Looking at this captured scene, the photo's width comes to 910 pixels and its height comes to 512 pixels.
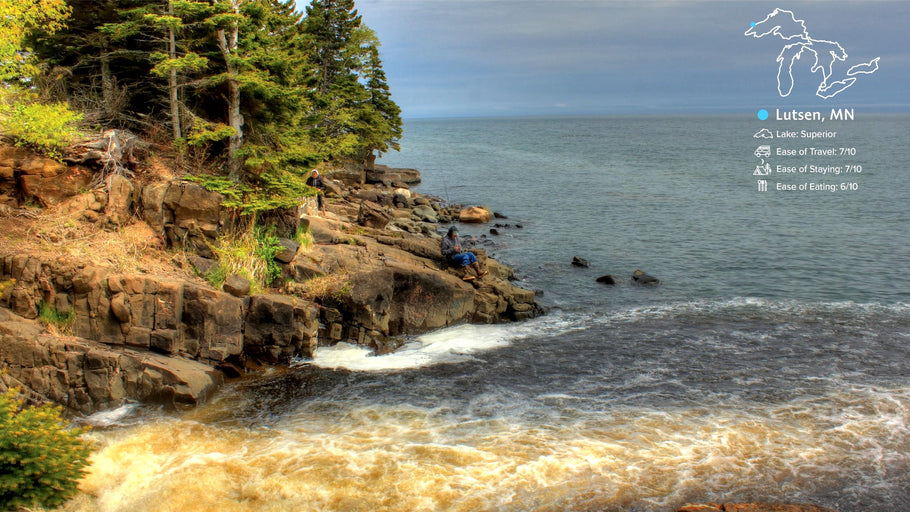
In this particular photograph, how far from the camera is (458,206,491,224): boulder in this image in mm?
39969

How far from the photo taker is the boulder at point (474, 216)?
40.0 m

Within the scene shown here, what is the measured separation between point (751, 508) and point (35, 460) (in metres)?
11.9

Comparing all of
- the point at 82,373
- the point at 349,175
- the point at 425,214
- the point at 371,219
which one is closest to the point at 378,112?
the point at 349,175

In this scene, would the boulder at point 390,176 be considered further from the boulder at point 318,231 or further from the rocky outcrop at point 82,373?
the rocky outcrop at point 82,373

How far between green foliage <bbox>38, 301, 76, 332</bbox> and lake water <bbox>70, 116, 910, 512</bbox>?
3350mm

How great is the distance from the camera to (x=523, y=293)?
2223 cm

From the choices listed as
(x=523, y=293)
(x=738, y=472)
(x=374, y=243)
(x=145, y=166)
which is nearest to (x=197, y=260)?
(x=145, y=166)

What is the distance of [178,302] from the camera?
15789mm

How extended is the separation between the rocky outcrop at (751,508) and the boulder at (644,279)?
15898mm

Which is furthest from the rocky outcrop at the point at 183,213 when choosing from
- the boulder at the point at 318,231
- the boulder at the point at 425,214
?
the boulder at the point at 425,214

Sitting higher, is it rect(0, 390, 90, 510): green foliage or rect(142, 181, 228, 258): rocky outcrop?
rect(142, 181, 228, 258): rocky outcrop

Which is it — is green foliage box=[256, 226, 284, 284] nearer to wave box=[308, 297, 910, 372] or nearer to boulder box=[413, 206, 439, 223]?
wave box=[308, 297, 910, 372]

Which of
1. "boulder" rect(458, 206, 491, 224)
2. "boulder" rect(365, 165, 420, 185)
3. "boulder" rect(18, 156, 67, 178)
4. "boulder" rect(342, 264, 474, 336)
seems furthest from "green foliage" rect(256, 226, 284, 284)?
"boulder" rect(365, 165, 420, 185)

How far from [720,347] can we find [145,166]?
61.4ft
